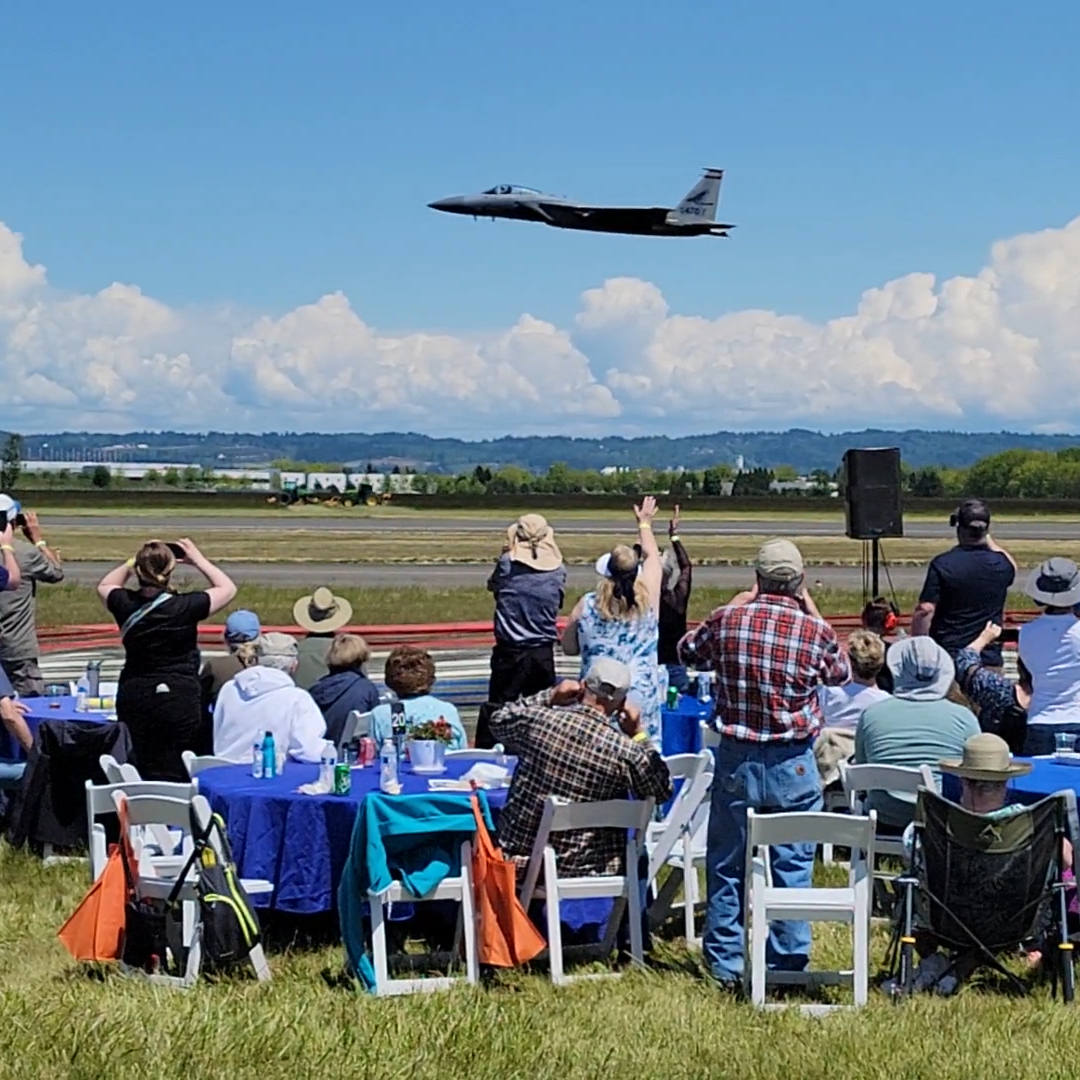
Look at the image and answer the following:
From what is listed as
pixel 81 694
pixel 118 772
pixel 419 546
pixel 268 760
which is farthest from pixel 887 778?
pixel 419 546

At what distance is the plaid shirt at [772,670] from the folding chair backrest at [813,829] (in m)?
0.39

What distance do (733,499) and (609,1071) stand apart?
7404cm

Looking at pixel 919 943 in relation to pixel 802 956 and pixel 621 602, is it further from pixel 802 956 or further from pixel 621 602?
pixel 621 602

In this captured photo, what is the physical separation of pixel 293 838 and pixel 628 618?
9.28ft

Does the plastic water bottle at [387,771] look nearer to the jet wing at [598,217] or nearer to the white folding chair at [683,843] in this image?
the white folding chair at [683,843]

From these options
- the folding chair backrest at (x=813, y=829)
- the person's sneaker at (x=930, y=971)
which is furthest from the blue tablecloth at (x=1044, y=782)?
the folding chair backrest at (x=813, y=829)

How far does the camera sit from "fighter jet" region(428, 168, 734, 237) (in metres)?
49.8

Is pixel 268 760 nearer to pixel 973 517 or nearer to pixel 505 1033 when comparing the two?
pixel 505 1033

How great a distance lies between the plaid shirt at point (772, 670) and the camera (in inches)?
277

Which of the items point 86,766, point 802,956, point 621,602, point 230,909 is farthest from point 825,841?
point 86,766

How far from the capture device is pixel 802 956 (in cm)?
Answer: 726

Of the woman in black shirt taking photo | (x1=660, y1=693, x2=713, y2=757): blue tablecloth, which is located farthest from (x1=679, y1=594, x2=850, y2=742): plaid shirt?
(x1=660, y1=693, x2=713, y2=757): blue tablecloth

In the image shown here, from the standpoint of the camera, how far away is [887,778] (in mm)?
8023

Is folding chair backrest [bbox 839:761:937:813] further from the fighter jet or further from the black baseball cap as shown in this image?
the fighter jet
